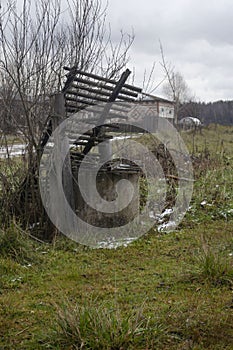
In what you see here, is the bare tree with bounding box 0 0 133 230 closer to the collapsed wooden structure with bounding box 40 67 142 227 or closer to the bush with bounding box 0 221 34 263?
the collapsed wooden structure with bounding box 40 67 142 227

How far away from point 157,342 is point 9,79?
3.65m

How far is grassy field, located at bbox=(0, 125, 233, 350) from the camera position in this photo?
2291mm

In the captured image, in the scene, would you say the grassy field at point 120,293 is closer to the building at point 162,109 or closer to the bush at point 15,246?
the bush at point 15,246

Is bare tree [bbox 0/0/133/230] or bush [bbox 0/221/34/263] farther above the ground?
bare tree [bbox 0/0/133/230]

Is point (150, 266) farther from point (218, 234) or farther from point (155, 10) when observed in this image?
point (155, 10)

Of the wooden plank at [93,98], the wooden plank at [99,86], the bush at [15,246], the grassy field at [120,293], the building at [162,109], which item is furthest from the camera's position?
the building at [162,109]

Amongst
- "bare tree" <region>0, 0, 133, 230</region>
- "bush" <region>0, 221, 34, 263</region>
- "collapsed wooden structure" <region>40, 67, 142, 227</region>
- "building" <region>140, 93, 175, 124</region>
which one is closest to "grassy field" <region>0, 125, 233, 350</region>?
"bush" <region>0, 221, 34, 263</region>

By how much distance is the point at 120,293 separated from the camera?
3150mm

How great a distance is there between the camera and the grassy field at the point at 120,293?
229 centimetres

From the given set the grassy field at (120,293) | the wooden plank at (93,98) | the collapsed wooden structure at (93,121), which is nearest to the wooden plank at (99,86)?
the collapsed wooden structure at (93,121)

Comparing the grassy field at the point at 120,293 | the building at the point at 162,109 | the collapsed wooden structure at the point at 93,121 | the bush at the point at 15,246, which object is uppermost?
the building at the point at 162,109

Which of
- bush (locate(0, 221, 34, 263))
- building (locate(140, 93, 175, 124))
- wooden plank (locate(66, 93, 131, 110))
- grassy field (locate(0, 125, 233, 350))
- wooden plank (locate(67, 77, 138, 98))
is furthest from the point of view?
building (locate(140, 93, 175, 124))

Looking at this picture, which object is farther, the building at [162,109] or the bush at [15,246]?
the building at [162,109]

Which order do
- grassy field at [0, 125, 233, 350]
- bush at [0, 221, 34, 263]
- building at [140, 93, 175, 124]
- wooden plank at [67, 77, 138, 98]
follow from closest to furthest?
1. grassy field at [0, 125, 233, 350]
2. bush at [0, 221, 34, 263]
3. wooden plank at [67, 77, 138, 98]
4. building at [140, 93, 175, 124]
